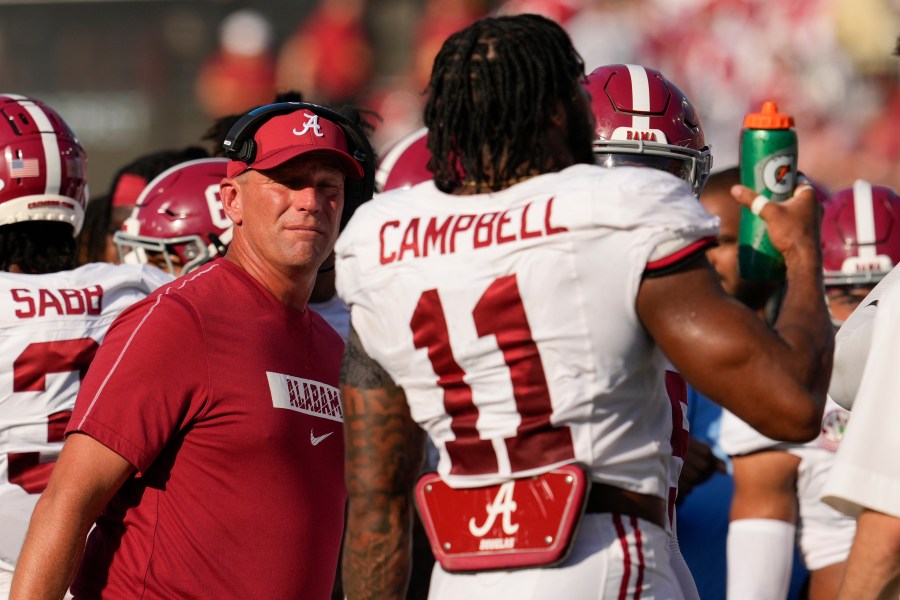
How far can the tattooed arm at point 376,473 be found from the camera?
3043 millimetres

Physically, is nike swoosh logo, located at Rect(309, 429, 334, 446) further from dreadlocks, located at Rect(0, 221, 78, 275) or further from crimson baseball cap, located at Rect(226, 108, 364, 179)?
dreadlocks, located at Rect(0, 221, 78, 275)

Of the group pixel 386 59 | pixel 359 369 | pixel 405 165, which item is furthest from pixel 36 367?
pixel 386 59

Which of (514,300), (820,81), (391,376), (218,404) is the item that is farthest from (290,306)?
(820,81)

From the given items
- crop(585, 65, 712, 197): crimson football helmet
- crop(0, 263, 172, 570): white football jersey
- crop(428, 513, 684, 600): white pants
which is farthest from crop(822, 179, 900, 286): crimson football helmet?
crop(428, 513, 684, 600): white pants

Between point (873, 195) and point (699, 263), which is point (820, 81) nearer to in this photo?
point (873, 195)

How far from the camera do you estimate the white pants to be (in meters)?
2.72

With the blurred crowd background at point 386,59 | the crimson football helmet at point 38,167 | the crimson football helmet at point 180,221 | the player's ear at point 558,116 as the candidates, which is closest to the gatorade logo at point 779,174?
the player's ear at point 558,116

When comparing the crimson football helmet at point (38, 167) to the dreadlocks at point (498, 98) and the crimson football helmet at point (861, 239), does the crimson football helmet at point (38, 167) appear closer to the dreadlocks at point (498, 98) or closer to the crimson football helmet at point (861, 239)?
the dreadlocks at point (498, 98)

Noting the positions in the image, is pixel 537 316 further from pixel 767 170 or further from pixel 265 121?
A: pixel 265 121

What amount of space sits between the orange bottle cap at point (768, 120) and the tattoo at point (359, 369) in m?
0.91

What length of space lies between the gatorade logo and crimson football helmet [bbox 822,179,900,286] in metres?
3.28

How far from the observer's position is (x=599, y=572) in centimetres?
273

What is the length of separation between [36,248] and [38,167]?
325mm

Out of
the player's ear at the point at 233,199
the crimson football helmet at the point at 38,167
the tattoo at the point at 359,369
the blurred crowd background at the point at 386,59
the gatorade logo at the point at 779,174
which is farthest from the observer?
the blurred crowd background at the point at 386,59
